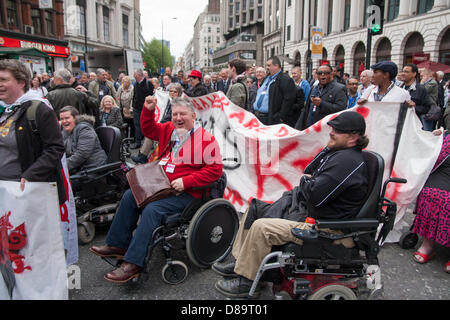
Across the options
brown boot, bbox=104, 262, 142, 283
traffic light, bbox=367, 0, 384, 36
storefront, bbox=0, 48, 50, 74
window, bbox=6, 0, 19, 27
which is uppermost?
window, bbox=6, 0, 19, 27

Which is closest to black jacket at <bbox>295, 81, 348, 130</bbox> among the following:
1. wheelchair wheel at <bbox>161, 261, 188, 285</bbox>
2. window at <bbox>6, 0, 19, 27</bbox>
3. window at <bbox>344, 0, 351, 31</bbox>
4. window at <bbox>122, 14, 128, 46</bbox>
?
wheelchair wheel at <bbox>161, 261, 188, 285</bbox>

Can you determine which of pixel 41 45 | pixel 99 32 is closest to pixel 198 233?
pixel 41 45

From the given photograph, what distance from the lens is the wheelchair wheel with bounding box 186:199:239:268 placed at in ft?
9.82

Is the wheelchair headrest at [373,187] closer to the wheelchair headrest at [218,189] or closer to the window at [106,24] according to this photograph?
the wheelchair headrest at [218,189]

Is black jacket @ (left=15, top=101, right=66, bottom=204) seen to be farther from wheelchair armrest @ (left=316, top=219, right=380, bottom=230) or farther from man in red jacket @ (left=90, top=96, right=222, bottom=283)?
wheelchair armrest @ (left=316, top=219, right=380, bottom=230)

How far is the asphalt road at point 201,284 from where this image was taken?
2.87m

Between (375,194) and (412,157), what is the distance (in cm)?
174

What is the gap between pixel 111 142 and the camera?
4195 mm

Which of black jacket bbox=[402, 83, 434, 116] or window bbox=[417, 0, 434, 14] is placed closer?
black jacket bbox=[402, 83, 434, 116]

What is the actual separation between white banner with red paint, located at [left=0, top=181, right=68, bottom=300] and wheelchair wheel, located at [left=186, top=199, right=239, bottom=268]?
3.44 feet

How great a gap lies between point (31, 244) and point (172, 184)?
1167mm

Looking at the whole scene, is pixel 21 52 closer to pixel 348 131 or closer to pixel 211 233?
pixel 211 233

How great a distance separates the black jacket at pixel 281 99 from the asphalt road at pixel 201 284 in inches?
110
